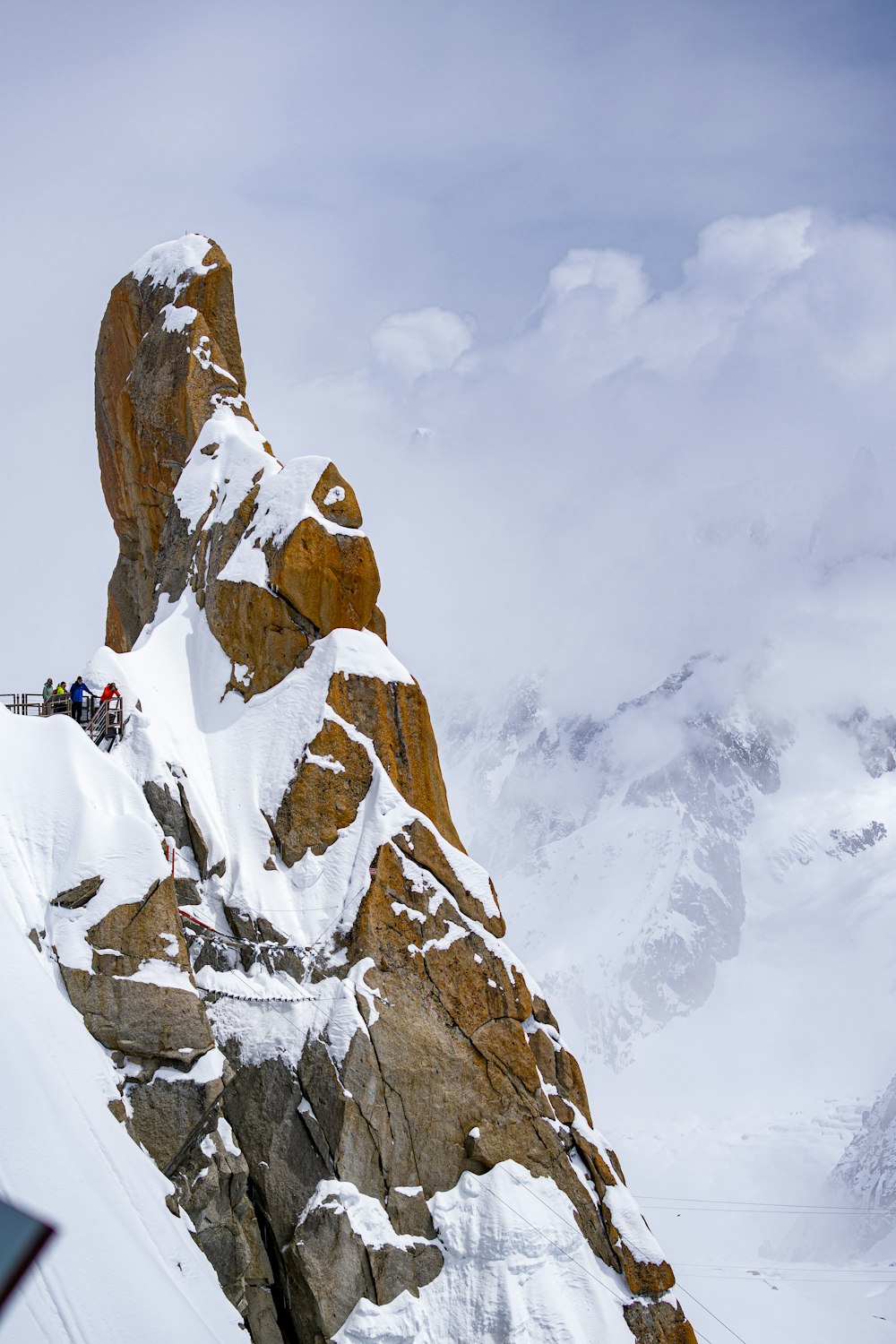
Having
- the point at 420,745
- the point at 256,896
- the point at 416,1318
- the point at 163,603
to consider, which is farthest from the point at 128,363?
the point at 416,1318

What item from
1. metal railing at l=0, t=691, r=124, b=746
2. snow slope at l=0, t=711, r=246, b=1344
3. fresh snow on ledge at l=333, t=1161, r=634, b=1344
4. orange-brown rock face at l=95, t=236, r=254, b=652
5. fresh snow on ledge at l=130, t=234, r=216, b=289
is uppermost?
fresh snow on ledge at l=130, t=234, r=216, b=289

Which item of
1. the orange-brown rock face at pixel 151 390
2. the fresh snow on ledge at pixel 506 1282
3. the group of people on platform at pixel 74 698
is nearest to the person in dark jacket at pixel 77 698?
the group of people on platform at pixel 74 698

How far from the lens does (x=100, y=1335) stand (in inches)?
778

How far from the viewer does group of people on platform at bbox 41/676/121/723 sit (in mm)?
35750

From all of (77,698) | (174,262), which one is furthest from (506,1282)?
(174,262)

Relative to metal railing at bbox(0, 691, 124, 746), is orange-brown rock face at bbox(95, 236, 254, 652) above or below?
above

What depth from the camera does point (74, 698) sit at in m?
35.7

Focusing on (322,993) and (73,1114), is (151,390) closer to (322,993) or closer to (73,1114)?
(322,993)

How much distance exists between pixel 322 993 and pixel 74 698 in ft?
37.8

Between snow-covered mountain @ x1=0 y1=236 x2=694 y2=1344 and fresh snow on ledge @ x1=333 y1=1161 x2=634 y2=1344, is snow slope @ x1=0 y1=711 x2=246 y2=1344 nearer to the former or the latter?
snow-covered mountain @ x1=0 y1=236 x2=694 y2=1344

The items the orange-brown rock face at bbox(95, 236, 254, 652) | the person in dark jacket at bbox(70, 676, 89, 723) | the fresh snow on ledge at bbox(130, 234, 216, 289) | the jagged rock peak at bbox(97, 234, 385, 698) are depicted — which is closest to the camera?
the person in dark jacket at bbox(70, 676, 89, 723)

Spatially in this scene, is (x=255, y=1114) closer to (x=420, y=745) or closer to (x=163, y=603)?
(x=420, y=745)

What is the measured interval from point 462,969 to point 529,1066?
122 inches

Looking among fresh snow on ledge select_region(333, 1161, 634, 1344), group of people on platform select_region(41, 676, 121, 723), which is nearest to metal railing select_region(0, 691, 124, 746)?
group of people on platform select_region(41, 676, 121, 723)
